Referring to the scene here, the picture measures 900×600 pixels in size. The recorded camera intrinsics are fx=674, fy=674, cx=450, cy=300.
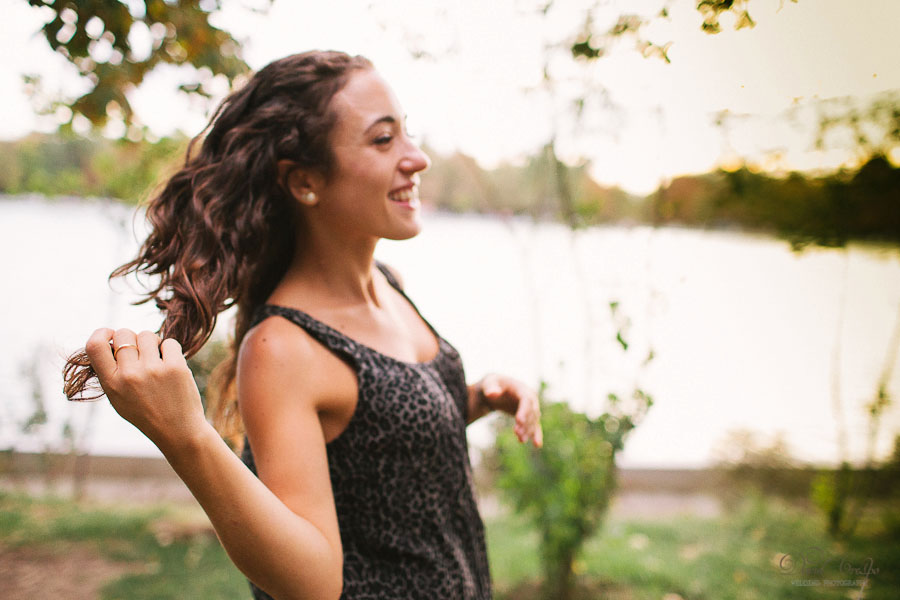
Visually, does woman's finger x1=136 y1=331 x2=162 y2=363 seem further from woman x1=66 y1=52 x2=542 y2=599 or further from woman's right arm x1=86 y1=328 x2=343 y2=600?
woman x1=66 y1=52 x2=542 y2=599

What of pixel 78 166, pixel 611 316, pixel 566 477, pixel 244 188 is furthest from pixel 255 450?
pixel 78 166

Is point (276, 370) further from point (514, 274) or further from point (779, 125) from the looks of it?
point (514, 274)

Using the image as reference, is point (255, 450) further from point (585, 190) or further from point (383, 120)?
point (585, 190)

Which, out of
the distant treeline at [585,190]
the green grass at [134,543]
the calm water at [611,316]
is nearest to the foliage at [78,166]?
the distant treeline at [585,190]

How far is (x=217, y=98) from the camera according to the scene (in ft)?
7.61

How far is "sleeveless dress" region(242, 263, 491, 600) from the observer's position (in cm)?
138

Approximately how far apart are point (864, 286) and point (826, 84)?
2.96m

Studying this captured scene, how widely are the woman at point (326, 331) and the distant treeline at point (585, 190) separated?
4.62 ft

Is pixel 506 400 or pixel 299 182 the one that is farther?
pixel 506 400

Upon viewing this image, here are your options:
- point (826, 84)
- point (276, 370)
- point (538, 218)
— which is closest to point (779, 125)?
point (538, 218)

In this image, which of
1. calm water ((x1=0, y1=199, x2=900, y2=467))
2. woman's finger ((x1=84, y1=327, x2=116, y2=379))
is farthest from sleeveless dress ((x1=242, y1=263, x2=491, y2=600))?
calm water ((x1=0, y1=199, x2=900, y2=467))

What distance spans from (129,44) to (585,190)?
2.15 m

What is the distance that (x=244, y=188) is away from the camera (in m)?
1.48

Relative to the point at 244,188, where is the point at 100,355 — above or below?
below
